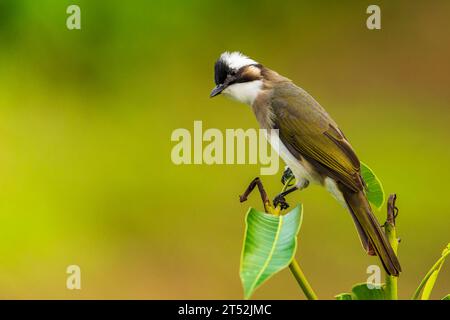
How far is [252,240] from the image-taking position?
1020 mm

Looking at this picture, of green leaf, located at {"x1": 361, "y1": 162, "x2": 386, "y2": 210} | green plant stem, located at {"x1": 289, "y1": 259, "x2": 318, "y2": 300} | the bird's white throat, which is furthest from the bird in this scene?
green plant stem, located at {"x1": 289, "y1": 259, "x2": 318, "y2": 300}

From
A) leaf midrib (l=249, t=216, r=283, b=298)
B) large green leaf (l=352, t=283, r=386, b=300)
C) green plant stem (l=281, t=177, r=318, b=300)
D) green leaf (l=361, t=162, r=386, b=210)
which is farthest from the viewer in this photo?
green leaf (l=361, t=162, r=386, b=210)

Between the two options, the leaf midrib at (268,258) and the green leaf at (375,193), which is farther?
the green leaf at (375,193)

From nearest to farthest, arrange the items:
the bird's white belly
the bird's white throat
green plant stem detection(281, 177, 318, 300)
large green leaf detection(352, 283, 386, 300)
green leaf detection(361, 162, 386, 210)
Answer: green plant stem detection(281, 177, 318, 300)
large green leaf detection(352, 283, 386, 300)
green leaf detection(361, 162, 386, 210)
the bird's white belly
the bird's white throat

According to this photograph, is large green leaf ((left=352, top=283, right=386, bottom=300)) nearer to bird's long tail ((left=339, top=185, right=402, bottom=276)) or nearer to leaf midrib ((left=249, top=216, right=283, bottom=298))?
leaf midrib ((left=249, top=216, right=283, bottom=298))

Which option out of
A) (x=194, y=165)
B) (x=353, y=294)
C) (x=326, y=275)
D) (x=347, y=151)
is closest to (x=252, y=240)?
(x=353, y=294)

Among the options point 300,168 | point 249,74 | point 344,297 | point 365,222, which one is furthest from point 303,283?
point 249,74

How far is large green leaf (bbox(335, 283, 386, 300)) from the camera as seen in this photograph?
1091 mm

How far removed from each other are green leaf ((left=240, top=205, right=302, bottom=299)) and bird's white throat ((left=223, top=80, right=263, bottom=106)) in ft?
3.90

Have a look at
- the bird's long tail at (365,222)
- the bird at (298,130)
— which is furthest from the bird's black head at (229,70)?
the bird's long tail at (365,222)

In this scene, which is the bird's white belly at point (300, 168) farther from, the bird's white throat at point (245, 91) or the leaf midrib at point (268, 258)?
the leaf midrib at point (268, 258)

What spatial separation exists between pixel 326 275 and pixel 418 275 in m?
0.43

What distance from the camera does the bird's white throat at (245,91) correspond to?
88.7 inches

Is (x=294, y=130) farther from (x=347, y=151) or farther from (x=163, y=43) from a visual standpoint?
(x=163, y=43)
